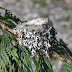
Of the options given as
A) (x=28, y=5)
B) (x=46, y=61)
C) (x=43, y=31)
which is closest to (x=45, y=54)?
(x=46, y=61)

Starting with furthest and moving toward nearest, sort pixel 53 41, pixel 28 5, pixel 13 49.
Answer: pixel 28 5 → pixel 53 41 → pixel 13 49

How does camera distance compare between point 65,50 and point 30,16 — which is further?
point 30,16

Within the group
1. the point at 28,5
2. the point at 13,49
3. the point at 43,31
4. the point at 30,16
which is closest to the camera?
the point at 13,49

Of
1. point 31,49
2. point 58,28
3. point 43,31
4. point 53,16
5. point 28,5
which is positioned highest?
point 28,5

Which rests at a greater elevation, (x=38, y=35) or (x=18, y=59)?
(x=38, y=35)

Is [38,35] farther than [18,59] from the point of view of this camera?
Yes

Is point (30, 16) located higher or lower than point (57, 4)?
lower

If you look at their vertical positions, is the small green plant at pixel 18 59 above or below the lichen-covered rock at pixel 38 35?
below

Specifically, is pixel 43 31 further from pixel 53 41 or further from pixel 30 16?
pixel 30 16

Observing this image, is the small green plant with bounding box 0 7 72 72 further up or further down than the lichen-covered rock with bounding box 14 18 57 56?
further down
